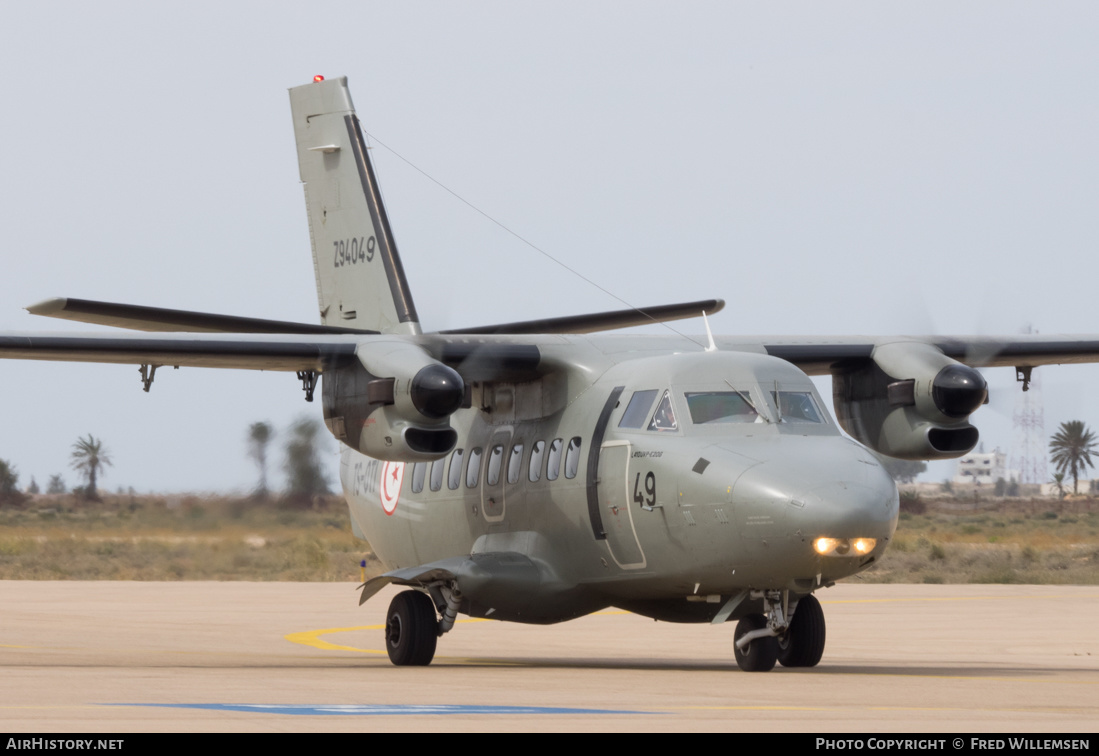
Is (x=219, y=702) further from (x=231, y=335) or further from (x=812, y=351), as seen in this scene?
(x=812, y=351)

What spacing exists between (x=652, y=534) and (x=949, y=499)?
65.6m

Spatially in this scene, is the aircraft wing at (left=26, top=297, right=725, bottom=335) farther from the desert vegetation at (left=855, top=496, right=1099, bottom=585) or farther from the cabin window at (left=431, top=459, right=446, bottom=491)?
the desert vegetation at (left=855, top=496, right=1099, bottom=585)

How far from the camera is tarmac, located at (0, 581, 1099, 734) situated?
9.98m

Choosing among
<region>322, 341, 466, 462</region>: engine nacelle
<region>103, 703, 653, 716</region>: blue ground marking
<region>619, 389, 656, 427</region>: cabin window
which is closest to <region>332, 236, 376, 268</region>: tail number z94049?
<region>322, 341, 466, 462</region>: engine nacelle

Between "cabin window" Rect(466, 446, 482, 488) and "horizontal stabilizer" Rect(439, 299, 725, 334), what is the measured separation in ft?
5.34

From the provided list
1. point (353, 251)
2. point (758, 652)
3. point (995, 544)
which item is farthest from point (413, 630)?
point (995, 544)

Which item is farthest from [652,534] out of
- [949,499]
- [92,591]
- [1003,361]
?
[949,499]

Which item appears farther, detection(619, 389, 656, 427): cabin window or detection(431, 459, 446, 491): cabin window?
detection(431, 459, 446, 491): cabin window

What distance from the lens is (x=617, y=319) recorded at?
65.6 ft

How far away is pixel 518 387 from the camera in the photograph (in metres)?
18.1

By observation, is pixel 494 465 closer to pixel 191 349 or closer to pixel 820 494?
pixel 191 349

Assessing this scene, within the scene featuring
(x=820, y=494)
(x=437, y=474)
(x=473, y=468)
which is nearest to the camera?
(x=820, y=494)

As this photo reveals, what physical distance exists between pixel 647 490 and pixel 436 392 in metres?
2.31

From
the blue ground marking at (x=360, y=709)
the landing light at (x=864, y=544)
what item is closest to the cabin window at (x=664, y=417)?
the landing light at (x=864, y=544)
